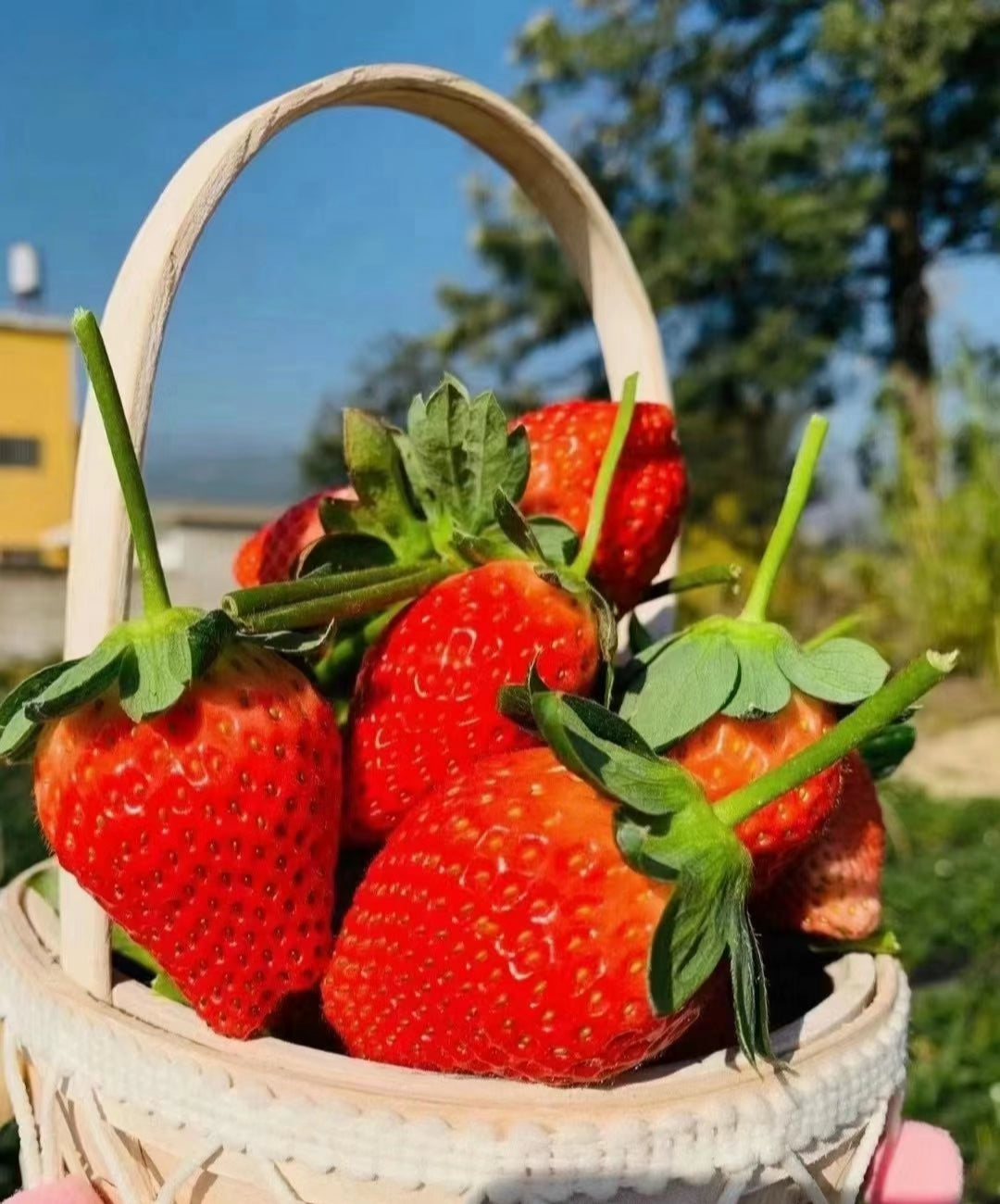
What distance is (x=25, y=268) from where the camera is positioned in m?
11.0

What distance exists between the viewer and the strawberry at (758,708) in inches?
23.0

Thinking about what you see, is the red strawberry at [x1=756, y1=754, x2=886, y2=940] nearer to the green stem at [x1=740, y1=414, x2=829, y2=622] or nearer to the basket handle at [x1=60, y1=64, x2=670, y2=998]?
the green stem at [x1=740, y1=414, x2=829, y2=622]

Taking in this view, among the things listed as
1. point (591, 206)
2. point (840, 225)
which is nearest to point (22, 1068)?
point (591, 206)

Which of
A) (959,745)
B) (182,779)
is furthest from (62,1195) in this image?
(959,745)

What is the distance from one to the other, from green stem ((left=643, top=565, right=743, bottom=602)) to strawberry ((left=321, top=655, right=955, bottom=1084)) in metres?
0.23

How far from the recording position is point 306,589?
60 centimetres

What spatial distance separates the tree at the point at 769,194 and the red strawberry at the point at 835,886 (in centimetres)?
607

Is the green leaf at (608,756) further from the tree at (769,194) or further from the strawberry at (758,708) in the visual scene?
the tree at (769,194)

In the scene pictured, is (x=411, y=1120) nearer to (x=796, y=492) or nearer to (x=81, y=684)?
(x=81, y=684)

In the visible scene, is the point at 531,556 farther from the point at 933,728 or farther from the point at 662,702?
the point at 933,728

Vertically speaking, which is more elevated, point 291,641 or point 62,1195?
point 291,641

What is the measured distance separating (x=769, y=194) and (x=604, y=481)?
24.9ft

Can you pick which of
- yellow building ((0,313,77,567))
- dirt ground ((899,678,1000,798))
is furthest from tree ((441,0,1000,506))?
yellow building ((0,313,77,567))

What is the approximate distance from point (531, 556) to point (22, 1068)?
0.39 meters
